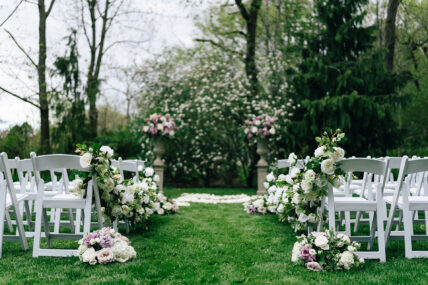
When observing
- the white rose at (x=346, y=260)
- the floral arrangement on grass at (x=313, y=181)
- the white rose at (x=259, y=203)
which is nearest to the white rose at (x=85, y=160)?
the floral arrangement on grass at (x=313, y=181)

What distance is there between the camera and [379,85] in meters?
11.5

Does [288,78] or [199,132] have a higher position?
[288,78]

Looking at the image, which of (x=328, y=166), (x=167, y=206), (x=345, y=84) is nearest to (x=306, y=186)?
(x=328, y=166)

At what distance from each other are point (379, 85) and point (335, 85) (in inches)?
50.6

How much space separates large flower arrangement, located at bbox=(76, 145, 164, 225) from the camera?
391 centimetres

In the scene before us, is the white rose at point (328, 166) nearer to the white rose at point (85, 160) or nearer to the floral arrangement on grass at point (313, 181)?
the floral arrangement on grass at point (313, 181)

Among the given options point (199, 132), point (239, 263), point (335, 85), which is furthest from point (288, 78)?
point (239, 263)

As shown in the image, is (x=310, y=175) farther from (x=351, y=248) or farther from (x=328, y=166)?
(x=351, y=248)

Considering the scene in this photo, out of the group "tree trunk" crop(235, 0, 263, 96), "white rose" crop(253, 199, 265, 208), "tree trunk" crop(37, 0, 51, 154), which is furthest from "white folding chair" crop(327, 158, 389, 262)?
"tree trunk" crop(37, 0, 51, 154)

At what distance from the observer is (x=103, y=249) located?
12.1ft

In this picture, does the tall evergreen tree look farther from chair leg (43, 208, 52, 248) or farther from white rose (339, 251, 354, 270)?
chair leg (43, 208, 52, 248)

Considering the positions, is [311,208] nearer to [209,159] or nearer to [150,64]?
[209,159]

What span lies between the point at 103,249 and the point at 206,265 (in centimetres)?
96

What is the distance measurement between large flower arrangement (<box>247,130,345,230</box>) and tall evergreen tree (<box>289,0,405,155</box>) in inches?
251
